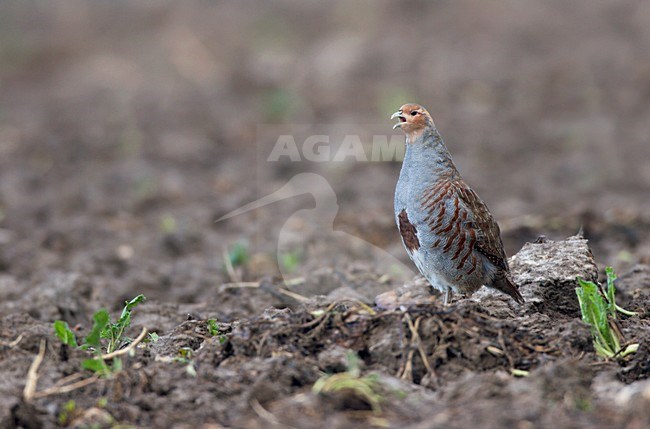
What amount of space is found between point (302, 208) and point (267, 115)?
349cm

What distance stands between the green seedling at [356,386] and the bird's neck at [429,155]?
1.71 meters

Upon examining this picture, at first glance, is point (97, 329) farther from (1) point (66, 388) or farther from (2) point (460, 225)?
(2) point (460, 225)

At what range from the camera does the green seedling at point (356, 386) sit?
326 cm

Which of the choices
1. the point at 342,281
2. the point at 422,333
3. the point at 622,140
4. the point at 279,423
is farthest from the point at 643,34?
the point at 279,423

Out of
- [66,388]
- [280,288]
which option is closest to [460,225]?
[280,288]

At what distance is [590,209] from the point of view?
28.2 feet

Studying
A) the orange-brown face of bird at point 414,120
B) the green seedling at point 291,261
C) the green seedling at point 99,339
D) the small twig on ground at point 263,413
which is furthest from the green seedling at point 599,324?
the green seedling at point 291,261

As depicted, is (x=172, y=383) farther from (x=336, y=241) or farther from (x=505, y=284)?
(x=336, y=241)

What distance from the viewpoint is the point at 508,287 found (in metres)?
4.86

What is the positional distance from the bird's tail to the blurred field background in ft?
6.64

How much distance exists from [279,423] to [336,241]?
4.91 meters

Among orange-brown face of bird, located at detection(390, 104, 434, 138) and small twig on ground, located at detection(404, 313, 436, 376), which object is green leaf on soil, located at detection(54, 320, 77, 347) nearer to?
small twig on ground, located at detection(404, 313, 436, 376)

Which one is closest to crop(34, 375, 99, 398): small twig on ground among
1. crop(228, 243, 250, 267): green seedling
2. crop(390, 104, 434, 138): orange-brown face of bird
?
crop(390, 104, 434, 138): orange-brown face of bird

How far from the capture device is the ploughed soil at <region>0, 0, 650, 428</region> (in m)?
3.47
